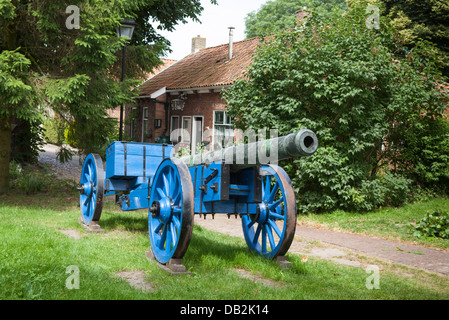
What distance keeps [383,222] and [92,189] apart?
5.71 metres

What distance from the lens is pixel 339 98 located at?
9.58 m

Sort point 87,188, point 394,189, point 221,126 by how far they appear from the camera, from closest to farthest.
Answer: point 87,188
point 394,189
point 221,126

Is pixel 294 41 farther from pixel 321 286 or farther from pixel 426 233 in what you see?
pixel 321 286

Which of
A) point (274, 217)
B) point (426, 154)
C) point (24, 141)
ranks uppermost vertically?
point (24, 141)

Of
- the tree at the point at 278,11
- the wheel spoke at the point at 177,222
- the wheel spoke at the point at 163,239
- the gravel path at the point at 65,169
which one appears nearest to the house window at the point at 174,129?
the gravel path at the point at 65,169

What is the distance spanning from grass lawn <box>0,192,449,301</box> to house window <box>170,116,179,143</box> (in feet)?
39.9

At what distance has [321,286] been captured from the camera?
450cm

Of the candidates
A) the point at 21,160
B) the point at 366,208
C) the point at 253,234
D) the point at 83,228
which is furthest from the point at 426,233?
the point at 21,160

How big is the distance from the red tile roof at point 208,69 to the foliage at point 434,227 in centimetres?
852

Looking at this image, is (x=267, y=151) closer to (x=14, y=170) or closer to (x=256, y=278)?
(x=256, y=278)

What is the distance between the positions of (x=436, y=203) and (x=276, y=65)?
5232 millimetres

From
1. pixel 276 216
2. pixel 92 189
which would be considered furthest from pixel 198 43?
pixel 276 216

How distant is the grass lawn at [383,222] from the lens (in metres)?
7.88

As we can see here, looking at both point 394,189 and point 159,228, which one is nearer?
point 159,228
